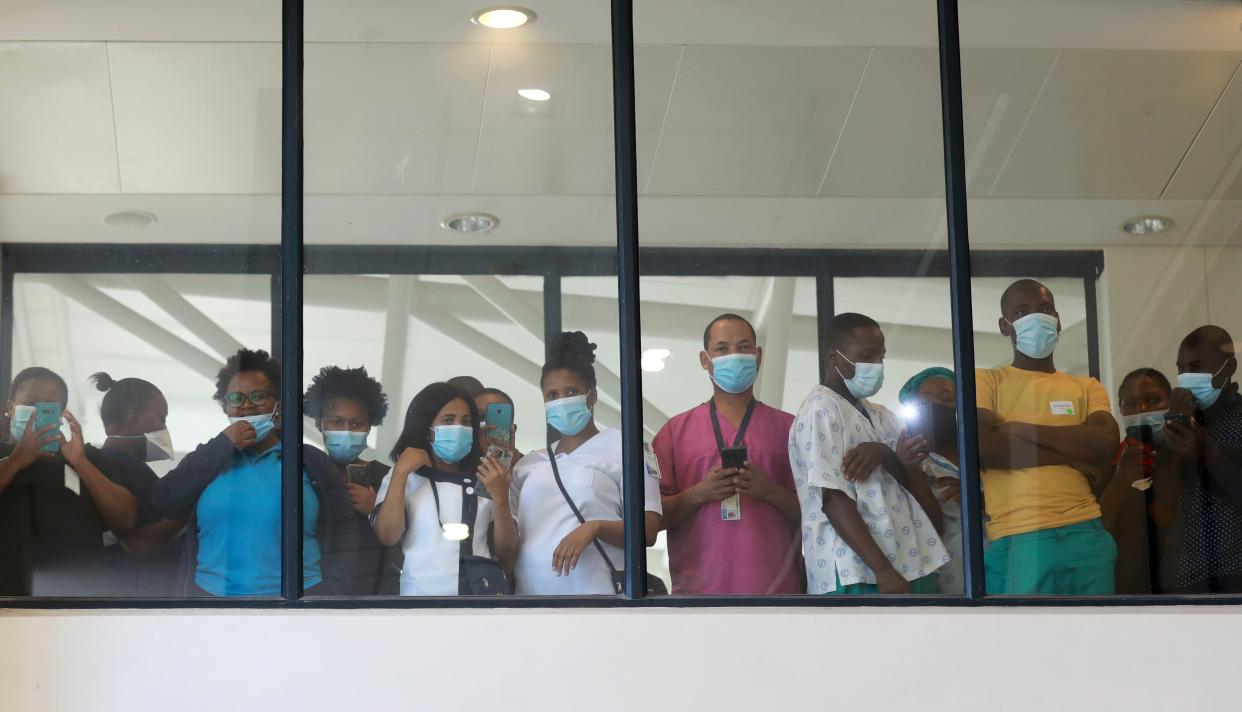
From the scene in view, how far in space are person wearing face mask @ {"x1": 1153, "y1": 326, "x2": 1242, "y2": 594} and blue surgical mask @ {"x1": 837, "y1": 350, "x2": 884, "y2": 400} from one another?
93 centimetres

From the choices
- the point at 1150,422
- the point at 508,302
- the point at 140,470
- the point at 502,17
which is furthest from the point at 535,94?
the point at 1150,422

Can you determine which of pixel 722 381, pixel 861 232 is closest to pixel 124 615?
pixel 722 381

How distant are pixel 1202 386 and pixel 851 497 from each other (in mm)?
1332

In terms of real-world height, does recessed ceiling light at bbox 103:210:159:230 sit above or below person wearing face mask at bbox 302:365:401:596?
above

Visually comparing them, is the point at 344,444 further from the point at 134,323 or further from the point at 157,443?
the point at 134,323

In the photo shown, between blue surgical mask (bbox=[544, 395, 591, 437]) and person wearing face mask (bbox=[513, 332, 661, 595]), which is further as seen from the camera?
blue surgical mask (bbox=[544, 395, 591, 437])

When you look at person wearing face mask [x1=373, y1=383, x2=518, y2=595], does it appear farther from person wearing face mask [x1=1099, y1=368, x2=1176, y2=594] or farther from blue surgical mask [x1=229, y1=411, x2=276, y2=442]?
person wearing face mask [x1=1099, y1=368, x2=1176, y2=594]

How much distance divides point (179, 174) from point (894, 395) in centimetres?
243

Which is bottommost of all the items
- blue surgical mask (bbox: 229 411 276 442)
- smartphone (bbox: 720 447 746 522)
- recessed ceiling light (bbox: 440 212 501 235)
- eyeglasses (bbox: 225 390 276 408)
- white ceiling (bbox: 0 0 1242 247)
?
smartphone (bbox: 720 447 746 522)

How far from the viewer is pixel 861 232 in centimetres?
494

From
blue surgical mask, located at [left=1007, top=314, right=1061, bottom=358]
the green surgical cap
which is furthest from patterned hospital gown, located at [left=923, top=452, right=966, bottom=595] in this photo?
blue surgical mask, located at [left=1007, top=314, right=1061, bottom=358]

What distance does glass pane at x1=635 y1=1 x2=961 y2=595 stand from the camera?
4.11 m

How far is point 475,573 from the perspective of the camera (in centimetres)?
405

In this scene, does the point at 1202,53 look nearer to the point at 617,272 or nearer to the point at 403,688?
the point at 617,272
